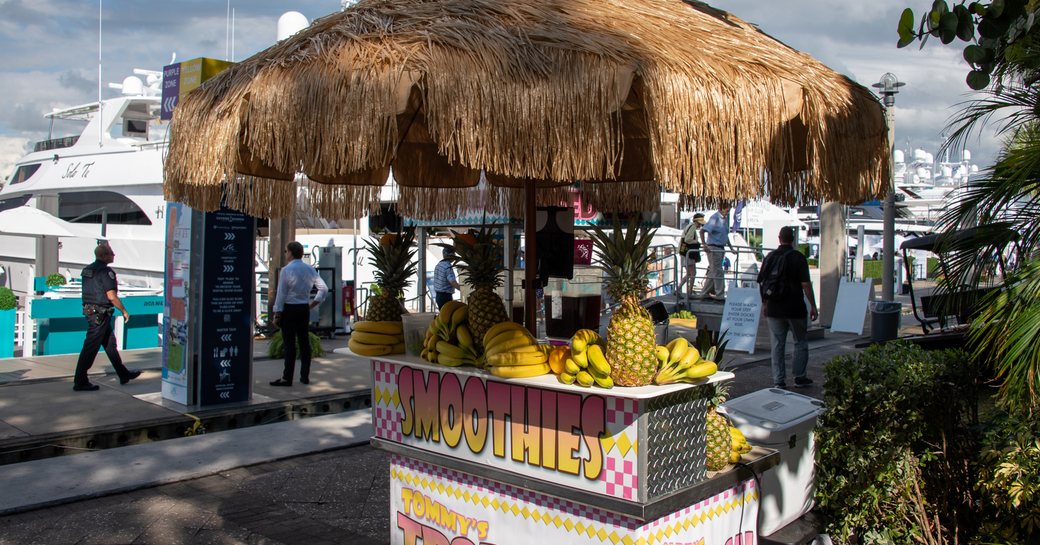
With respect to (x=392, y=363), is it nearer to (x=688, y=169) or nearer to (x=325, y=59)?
(x=325, y=59)

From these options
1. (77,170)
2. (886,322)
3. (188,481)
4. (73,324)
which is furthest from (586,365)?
(77,170)

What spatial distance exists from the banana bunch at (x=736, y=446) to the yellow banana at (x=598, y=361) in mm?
1000

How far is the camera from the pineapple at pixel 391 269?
518cm

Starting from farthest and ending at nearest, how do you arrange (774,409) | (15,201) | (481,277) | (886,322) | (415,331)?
(15,201)
(886,322)
(774,409)
(415,331)
(481,277)

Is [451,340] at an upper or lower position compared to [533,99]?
lower

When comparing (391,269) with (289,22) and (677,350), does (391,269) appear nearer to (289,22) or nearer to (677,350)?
(677,350)

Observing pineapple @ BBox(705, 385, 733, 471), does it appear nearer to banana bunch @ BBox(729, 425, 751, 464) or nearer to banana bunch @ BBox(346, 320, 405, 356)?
banana bunch @ BBox(729, 425, 751, 464)

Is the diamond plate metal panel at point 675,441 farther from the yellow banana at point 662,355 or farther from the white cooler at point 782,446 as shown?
the white cooler at point 782,446

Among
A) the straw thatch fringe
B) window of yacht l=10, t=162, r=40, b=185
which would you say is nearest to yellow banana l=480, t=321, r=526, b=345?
the straw thatch fringe

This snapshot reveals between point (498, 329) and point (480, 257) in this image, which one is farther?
point (480, 257)

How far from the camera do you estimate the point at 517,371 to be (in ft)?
13.7

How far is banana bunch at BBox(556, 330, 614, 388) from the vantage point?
3.92 meters

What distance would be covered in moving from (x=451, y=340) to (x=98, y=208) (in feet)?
92.8

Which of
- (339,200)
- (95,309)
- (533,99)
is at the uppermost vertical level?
(533,99)
